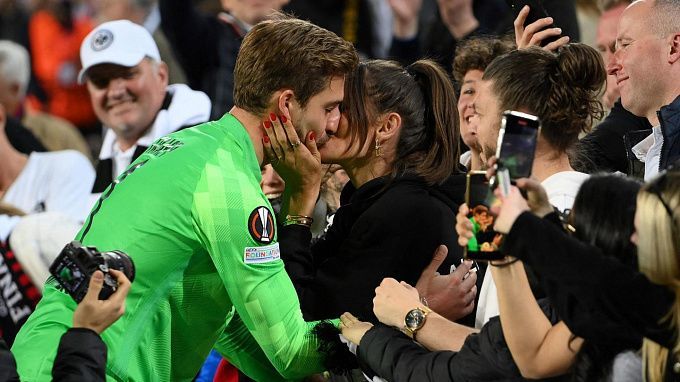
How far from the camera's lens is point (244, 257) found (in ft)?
11.5

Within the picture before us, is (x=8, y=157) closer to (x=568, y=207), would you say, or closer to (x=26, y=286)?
(x=26, y=286)

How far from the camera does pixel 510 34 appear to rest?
18.8 feet

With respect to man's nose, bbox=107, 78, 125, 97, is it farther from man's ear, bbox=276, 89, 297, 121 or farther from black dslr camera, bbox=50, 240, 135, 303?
black dslr camera, bbox=50, 240, 135, 303

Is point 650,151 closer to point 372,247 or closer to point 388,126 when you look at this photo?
point 388,126

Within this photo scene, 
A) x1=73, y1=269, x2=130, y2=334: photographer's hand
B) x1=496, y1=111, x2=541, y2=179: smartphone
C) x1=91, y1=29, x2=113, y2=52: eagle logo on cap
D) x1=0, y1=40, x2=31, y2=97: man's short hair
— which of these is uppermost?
x1=496, y1=111, x2=541, y2=179: smartphone

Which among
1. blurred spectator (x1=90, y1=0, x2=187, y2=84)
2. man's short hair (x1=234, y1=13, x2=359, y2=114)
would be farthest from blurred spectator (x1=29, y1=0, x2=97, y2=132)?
man's short hair (x1=234, y1=13, x2=359, y2=114)

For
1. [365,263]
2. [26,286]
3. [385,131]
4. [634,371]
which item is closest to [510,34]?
[385,131]

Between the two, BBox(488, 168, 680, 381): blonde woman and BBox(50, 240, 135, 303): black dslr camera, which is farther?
BBox(50, 240, 135, 303): black dslr camera

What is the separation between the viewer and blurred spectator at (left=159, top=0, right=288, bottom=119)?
723 centimetres

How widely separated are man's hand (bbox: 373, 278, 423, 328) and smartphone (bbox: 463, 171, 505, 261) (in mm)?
620

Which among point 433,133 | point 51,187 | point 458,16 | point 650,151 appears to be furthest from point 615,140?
point 51,187

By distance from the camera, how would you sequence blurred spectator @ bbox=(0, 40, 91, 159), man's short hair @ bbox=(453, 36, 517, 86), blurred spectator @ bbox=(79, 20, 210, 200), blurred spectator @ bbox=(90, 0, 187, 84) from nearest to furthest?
man's short hair @ bbox=(453, 36, 517, 86)
blurred spectator @ bbox=(79, 20, 210, 200)
blurred spectator @ bbox=(90, 0, 187, 84)
blurred spectator @ bbox=(0, 40, 91, 159)

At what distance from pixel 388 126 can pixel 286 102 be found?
19.9 inches

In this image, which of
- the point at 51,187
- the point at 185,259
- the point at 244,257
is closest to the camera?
the point at 244,257
